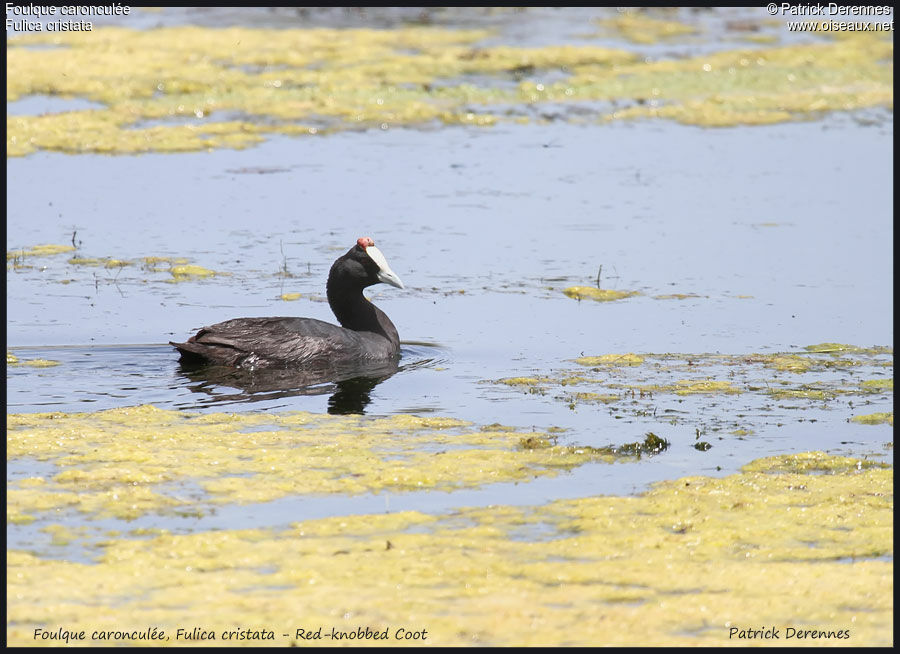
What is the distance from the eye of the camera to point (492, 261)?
43.7ft

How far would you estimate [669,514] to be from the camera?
23.1 feet

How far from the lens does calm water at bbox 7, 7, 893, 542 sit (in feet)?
29.9

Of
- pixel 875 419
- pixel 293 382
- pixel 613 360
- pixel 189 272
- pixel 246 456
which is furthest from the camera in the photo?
pixel 189 272

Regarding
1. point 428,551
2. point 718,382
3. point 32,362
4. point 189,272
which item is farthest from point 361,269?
point 428,551

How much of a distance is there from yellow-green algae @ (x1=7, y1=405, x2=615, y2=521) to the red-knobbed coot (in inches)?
52.2

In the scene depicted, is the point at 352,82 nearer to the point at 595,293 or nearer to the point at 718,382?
the point at 595,293

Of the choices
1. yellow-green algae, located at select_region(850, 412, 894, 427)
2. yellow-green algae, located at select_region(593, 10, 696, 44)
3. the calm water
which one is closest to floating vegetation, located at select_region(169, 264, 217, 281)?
the calm water

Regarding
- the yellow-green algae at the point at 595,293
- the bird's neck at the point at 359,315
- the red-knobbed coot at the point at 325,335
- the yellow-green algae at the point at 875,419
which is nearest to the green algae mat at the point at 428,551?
the yellow-green algae at the point at 875,419

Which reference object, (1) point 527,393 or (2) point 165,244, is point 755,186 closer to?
(2) point 165,244

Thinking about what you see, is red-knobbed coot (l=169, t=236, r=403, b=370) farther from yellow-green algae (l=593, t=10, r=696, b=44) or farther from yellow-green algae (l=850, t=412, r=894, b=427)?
yellow-green algae (l=593, t=10, r=696, b=44)

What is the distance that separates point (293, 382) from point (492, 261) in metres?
3.72

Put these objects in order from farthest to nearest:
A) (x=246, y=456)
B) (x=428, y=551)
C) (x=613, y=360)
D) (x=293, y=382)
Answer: (x=613, y=360), (x=293, y=382), (x=246, y=456), (x=428, y=551)

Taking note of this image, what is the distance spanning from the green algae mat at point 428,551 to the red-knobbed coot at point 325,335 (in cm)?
168

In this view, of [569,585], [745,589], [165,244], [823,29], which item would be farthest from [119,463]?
[823,29]
